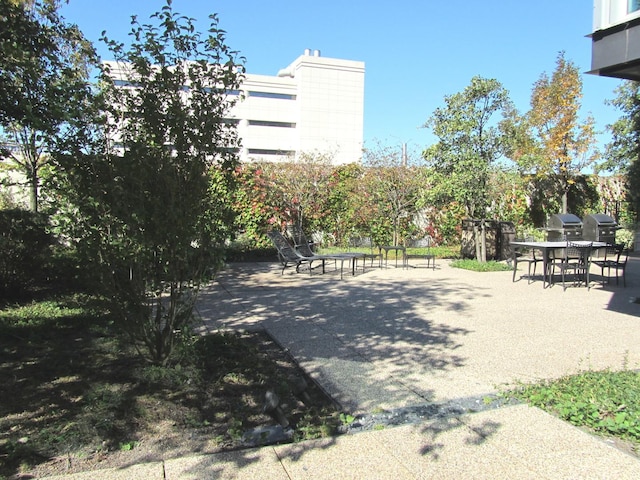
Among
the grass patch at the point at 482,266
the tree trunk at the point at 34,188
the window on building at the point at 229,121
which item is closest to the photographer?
the window on building at the point at 229,121

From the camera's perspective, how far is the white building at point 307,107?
63344mm

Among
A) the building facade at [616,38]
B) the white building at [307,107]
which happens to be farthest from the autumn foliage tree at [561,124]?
the white building at [307,107]

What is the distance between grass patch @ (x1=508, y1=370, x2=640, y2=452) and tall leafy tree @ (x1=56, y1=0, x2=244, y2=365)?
262cm

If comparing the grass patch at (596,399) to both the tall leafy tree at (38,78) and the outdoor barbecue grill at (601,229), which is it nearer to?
the tall leafy tree at (38,78)

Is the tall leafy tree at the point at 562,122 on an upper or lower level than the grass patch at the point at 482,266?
upper

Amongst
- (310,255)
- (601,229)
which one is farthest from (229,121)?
(601,229)

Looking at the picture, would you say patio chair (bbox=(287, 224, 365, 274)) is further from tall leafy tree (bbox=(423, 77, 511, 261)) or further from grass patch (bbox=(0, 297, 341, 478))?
grass patch (bbox=(0, 297, 341, 478))

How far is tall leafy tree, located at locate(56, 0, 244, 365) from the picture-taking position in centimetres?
333

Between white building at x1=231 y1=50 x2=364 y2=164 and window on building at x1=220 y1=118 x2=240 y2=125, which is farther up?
white building at x1=231 y1=50 x2=364 y2=164

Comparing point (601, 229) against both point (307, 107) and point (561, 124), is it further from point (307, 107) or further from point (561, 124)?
point (307, 107)

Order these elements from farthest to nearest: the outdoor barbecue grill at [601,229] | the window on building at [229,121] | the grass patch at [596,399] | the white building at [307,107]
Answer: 1. the white building at [307,107]
2. the outdoor barbecue grill at [601,229]
3. the window on building at [229,121]
4. the grass patch at [596,399]

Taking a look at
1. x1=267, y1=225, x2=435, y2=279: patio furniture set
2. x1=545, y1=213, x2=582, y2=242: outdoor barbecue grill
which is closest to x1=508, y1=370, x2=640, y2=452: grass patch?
x1=267, y1=225, x2=435, y2=279: patio furniture set

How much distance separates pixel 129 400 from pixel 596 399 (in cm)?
323

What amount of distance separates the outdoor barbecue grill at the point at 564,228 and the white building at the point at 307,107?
50.6 m
